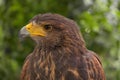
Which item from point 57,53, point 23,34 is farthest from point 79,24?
point 23,34

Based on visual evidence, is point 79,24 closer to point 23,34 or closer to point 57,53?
point 57,53

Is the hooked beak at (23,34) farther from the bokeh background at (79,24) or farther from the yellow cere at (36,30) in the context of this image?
the bokeh background at (79,24)

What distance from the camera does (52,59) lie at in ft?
19.1

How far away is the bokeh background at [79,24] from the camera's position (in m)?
7.75

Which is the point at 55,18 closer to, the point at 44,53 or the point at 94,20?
the point at 44,53

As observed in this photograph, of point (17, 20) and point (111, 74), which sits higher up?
point (17, 20)

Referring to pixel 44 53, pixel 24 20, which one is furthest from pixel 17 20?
pixel 44 53

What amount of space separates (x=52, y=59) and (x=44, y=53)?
0.08m

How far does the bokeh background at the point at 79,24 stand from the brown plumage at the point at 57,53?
1710 millimetres

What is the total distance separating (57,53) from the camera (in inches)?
230

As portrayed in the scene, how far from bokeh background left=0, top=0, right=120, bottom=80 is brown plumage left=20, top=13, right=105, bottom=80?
67.3 inches

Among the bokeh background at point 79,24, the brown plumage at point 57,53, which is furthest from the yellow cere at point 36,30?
the bokeh background at point 79,24

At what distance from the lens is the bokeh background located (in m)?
7.75

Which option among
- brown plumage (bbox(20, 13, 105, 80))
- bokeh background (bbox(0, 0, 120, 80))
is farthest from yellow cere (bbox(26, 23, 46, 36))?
bokeh background (bbox(0, 0, 120, 80))
